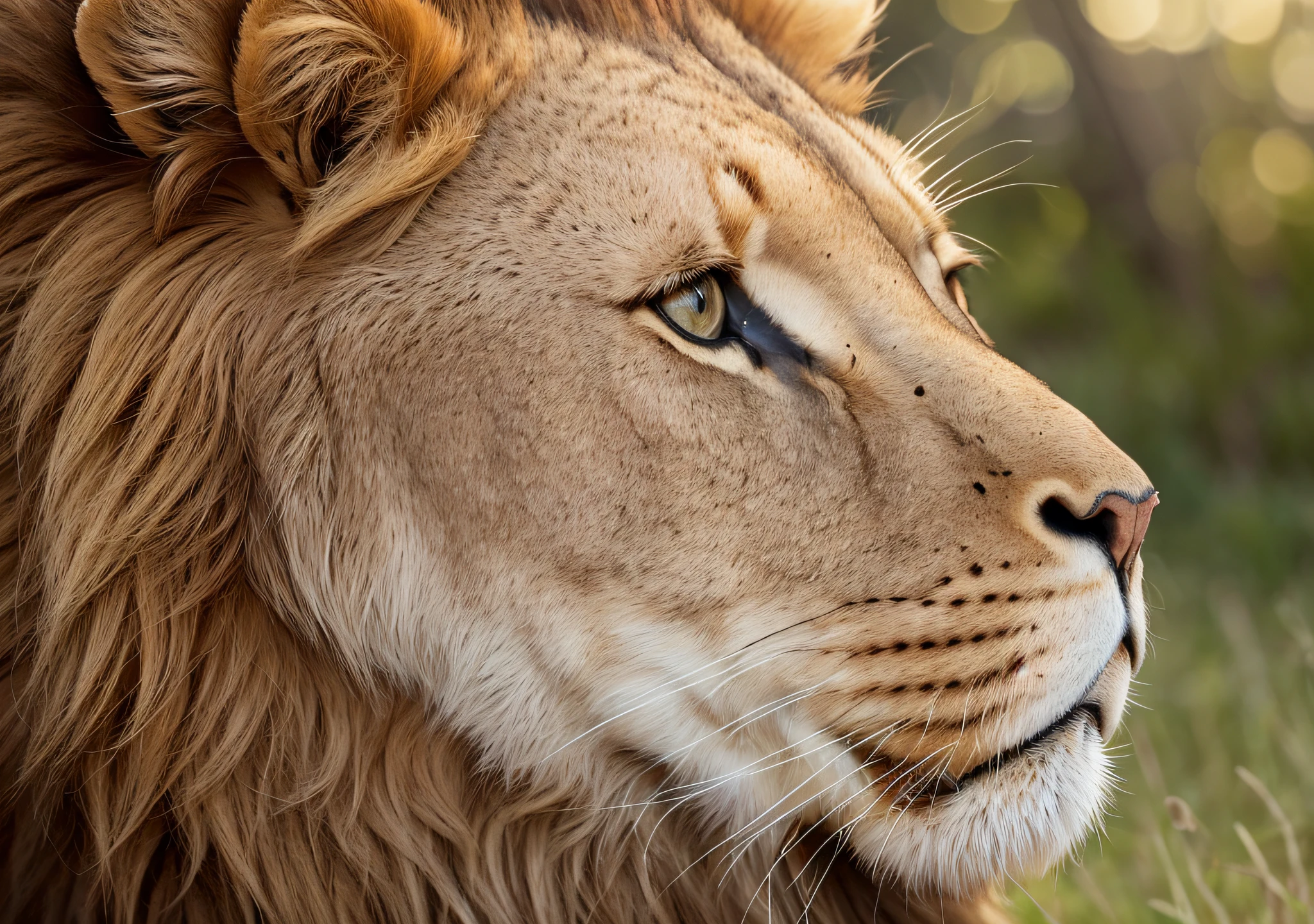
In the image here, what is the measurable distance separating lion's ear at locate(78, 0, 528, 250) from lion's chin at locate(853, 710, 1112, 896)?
4.13ft

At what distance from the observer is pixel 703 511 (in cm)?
190

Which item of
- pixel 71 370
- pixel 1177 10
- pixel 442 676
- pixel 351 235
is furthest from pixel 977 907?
pixel 1177 10

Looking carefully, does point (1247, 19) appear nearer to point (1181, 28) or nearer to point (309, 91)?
point (1181, 28)

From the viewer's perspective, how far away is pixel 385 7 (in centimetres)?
186

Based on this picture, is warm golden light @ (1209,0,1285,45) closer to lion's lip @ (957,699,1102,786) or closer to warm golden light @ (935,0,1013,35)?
warm golden light @ (935,0,1013,35)

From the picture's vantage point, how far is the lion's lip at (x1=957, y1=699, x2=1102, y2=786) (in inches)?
73.7

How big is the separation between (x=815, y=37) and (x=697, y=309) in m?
1.13

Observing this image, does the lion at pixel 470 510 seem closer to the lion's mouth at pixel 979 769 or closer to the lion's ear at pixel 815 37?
the lion's mouth at pixel 979 769

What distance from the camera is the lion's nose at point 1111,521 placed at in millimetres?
1836

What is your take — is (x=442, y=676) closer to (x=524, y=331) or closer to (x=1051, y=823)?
(x=524, y=331)

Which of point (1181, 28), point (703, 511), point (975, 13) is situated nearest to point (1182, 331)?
point (1181, 28)

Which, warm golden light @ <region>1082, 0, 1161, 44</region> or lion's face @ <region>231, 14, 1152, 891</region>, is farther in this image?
warm golden light @ <region>1082, 0, 1161, 44</region>

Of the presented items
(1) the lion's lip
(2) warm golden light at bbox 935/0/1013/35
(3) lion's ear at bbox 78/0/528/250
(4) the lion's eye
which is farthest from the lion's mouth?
(2) warm golden light at bbox 935/0/1013/35

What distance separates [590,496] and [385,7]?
80cm
